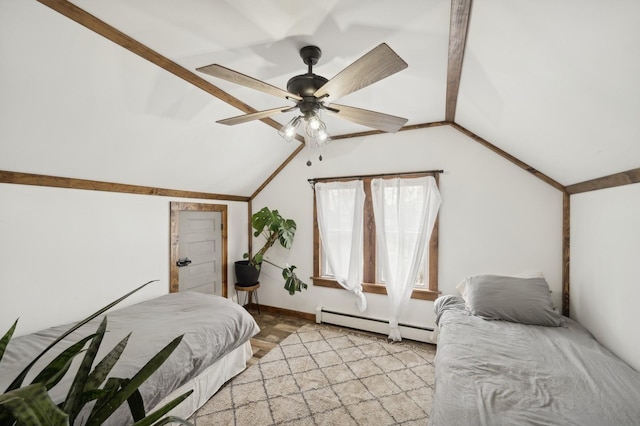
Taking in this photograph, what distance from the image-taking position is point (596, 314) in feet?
7.17

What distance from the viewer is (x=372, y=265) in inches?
142

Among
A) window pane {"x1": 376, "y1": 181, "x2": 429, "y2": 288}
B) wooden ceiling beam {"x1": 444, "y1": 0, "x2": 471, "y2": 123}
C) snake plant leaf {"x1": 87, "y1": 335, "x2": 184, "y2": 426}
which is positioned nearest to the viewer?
snake plant leaf {"x1": 87, "y1": 335, "x2": 184, "y2": 426}

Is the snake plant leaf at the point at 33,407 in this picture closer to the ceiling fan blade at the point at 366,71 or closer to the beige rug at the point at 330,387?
the ceiling fan blade at the point at 366,71

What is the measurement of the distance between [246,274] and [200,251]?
0.69 metres

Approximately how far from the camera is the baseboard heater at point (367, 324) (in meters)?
3.22

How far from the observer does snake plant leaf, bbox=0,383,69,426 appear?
0.44 m

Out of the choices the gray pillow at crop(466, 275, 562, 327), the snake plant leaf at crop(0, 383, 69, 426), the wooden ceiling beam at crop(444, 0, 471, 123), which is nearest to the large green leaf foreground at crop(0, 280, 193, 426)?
the snake plant leaf at crop(0, 383, 69, 426)

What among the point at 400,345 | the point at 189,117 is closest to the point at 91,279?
the point at 189,117

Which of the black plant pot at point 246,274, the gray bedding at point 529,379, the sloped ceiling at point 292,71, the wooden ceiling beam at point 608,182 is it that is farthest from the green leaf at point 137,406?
the black plant pot at point 246,274

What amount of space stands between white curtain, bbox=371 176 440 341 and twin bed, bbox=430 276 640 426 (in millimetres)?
769

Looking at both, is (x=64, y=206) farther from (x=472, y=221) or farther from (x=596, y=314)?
(x=596, y=314)

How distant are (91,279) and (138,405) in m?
2.48

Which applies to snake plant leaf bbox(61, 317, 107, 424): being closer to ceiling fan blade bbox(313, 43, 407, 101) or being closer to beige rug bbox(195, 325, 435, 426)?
ceiling fan blade bbox(313, 43, 407, 101)

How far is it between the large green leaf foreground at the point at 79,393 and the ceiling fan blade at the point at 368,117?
1576 millimetres
